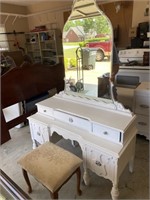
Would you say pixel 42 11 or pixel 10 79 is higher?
pixel 42 11

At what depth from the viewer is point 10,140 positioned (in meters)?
2.13

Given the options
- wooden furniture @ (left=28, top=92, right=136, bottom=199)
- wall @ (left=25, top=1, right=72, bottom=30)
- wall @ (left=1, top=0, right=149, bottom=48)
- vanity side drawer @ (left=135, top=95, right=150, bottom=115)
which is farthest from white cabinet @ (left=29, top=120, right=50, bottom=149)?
wall @ (left=25, top=1, right=72, bottom=30)

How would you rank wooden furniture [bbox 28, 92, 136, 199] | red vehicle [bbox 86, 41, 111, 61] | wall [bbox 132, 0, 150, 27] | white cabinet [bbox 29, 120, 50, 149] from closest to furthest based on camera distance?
1. wooden furniture [bbox 28, 92, 136, 199]
2. red vehicle [bbox 86, 41, 111, 61]
3. white cabinet [bbox 29, 120, 50, 149]
4. wall [bbox 132, 0, 150, 27]

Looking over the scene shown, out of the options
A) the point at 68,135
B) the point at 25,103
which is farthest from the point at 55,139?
the point at 25,103

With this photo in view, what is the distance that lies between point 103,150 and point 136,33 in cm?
233

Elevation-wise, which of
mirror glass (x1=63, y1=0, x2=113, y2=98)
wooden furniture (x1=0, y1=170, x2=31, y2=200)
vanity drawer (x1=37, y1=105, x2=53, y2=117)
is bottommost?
wooden furniture (x1=0, y1=170, x2=31, y2=200)

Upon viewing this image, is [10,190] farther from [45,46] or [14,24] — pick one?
[14,24]

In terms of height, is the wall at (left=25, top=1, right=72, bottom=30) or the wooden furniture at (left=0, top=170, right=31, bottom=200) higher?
the wall at (left=25, top=1, right=72, bottom=30)

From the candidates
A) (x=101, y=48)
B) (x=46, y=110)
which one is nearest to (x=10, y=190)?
(x=46, y=110)

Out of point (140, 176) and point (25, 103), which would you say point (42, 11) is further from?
point (140, 176)

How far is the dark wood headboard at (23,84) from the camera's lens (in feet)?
6.63

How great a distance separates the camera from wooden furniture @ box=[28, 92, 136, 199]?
1161 millimetres

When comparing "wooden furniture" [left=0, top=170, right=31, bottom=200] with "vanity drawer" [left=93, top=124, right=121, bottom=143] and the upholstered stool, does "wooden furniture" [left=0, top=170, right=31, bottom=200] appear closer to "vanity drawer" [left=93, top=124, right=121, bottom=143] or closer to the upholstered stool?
the upholstered stool

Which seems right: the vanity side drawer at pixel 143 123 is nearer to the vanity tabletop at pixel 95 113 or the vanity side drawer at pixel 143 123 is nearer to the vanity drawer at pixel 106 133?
the vanity tabletop at pixel 95 113
